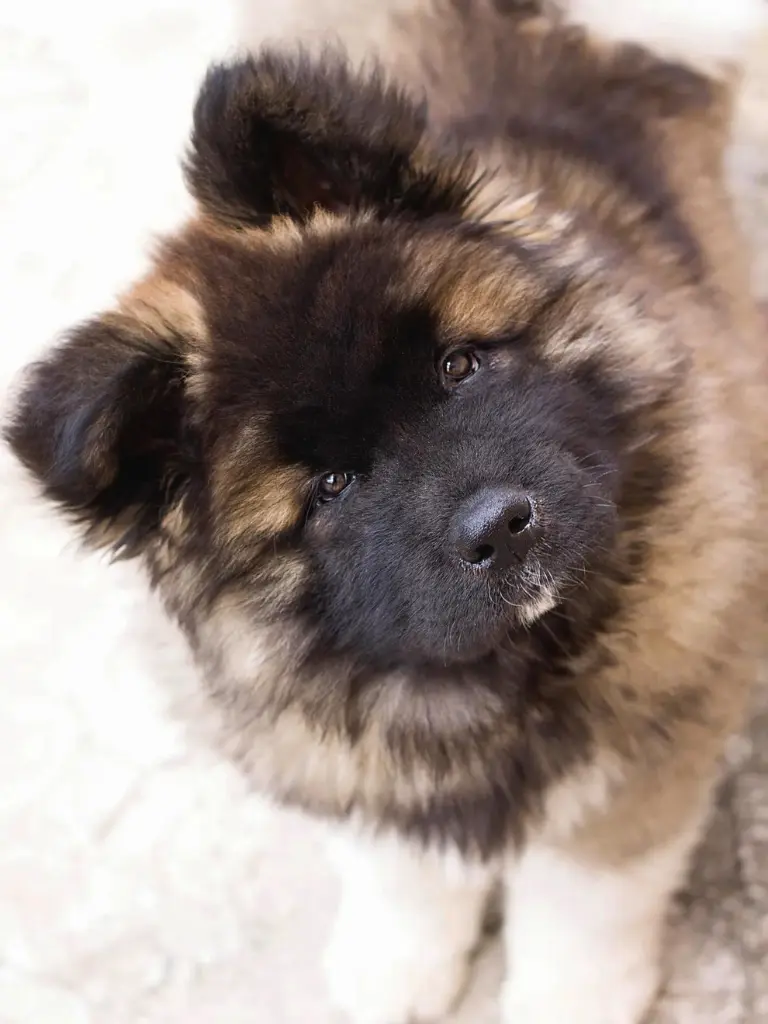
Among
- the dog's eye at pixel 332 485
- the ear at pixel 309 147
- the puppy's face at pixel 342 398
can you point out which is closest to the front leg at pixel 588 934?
the puppy's face at pixel 342 398

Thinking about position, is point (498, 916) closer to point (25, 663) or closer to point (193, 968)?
point (193, 968)

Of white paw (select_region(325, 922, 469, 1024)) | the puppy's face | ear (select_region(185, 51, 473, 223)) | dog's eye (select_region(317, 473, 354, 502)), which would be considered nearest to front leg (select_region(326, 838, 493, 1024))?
white paw (select_region(325, 922, 469, 1024))

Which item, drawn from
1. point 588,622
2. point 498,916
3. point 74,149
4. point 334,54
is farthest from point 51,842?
point 74,149

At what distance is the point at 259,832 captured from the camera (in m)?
1.58

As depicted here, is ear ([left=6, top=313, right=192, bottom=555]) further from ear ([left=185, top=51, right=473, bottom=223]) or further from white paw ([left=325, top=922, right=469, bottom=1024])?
white paw ([left=325, top=922, right=469, bottom=1024])

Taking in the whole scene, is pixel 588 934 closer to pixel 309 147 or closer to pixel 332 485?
pixel 332 485

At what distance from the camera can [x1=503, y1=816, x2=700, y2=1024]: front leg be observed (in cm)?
131

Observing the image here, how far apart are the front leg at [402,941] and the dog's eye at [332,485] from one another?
52 cm

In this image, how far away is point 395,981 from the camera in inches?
54.8

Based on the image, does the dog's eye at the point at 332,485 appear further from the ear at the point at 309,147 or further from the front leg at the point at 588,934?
the front leg at the point at 588,934


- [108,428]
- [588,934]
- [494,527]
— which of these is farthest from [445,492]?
→ [588,934]

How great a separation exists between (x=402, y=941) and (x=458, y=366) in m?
0.76

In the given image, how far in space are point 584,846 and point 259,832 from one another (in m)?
0.52

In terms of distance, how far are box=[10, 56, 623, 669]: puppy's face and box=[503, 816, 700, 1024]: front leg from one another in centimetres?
41
